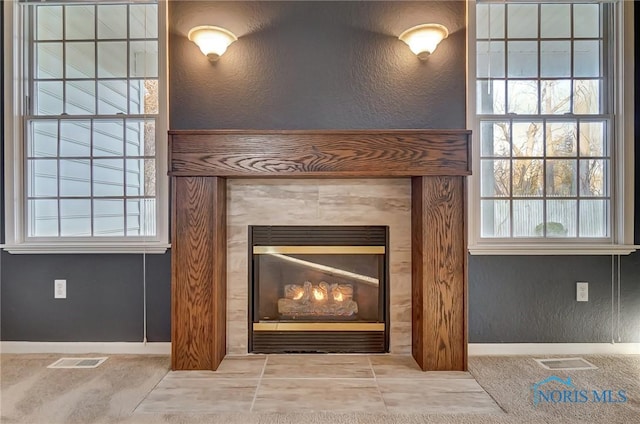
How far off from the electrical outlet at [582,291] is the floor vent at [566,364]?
40cm

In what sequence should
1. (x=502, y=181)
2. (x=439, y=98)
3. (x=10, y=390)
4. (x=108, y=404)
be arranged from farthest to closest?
(x=502, y=181) < (x=439, y=98) < (x=10, y=390) < (x=108, y=404)

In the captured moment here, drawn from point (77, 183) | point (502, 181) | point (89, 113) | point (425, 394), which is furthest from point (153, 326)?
point (502, 181)

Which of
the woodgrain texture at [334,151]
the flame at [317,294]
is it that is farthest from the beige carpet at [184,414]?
the woodgrain texture at [334,151]

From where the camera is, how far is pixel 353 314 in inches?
93.4

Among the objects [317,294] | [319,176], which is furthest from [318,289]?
[319,176]

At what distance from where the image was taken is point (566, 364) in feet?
7.23

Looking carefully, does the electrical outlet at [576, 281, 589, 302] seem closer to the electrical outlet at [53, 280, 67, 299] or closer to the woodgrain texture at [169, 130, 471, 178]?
the woodgrain texture at [169, 130, 471, 178]

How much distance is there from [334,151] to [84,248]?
1.85 m

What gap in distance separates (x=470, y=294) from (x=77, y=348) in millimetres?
2761

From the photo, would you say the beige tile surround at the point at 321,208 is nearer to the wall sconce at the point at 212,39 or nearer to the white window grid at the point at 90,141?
the white window grid at the point at 90,141

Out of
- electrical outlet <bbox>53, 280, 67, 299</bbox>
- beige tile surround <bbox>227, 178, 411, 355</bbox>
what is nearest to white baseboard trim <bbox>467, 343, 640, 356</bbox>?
beige tile surround <bbox>227, 178, 411, 355</bbox>

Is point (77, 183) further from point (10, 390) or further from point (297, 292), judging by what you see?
point (297, 292)

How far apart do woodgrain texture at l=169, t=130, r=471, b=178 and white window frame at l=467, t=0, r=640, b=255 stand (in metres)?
0.49

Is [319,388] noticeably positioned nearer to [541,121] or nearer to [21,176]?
[541,121]
